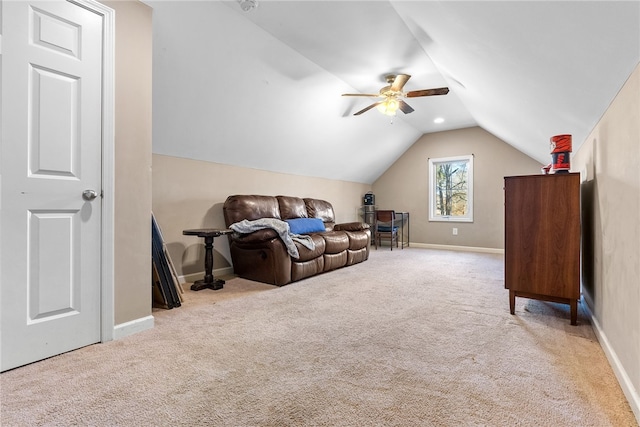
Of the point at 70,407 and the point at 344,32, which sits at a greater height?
the point at 344,32

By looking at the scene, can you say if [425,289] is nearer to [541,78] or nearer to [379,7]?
[541,78]

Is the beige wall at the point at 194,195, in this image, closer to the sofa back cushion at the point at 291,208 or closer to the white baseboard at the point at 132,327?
the sofa back cushion at the point at 291,208

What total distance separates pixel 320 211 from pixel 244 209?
1.63m

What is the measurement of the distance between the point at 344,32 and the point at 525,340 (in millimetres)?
2799

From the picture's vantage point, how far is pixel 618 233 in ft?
5.16

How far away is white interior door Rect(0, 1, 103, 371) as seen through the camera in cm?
154

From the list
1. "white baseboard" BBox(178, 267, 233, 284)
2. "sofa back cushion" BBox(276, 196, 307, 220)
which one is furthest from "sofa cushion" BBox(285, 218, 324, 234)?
"white baseboard" BBox(178, 267, 233, 284)

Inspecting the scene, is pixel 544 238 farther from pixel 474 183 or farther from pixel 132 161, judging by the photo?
pixel 474 183

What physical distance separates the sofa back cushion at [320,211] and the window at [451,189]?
262 centimetres

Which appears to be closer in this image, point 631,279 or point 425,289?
point 631,279

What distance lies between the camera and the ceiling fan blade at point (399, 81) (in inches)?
133

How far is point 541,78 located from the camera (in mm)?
1938

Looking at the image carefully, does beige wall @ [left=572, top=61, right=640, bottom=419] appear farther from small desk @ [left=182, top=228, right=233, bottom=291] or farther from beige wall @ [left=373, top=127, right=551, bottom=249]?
beige wall @ [left=373, top=127, right=551, bottom=249]

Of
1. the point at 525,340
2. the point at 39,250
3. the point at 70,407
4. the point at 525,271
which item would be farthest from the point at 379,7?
the point at 70,407
